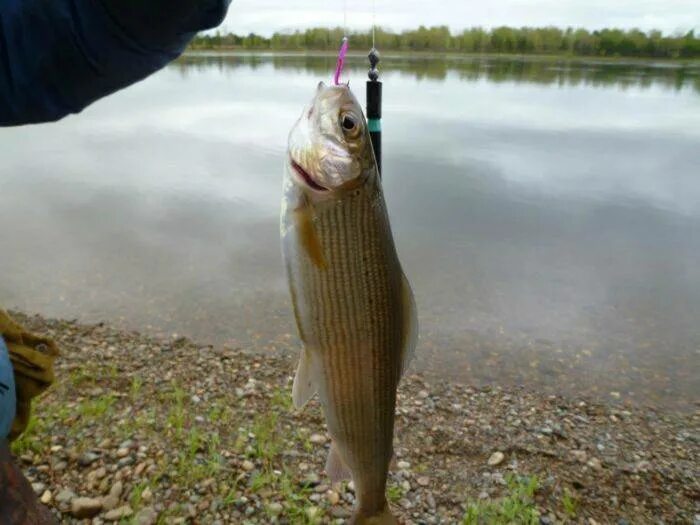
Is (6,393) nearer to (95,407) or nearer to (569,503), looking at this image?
(95,407)

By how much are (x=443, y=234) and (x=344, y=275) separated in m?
7.54

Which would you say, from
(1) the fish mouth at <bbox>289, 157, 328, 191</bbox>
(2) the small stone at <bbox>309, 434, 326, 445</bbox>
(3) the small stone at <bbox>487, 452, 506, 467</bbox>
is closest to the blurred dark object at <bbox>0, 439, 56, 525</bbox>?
(1) the fish mouth at <bbox>289, 157, 328, 191</bbox>

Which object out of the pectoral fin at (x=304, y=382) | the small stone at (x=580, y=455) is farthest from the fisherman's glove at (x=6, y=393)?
the small stone at (x=580, y=455)

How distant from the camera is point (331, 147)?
1732 millimetres

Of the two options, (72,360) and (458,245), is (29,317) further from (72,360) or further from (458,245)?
(458,245)

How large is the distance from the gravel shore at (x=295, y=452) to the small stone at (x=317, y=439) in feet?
0.07

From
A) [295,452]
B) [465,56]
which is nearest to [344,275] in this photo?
[295,452]

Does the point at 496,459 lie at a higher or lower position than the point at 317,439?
lower

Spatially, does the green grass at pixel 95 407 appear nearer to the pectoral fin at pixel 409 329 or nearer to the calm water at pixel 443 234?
the calm water at pixel 443 234

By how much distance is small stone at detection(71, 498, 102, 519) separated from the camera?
2.95 meters

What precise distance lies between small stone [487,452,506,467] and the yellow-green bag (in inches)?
111

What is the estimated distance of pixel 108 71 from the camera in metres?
1.32

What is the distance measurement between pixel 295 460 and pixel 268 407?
77cm

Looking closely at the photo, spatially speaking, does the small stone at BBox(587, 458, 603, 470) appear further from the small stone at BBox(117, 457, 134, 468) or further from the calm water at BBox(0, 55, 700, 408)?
the small stone at BBox(117, 457, 134, 468)
